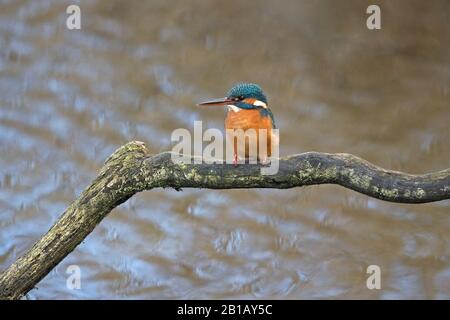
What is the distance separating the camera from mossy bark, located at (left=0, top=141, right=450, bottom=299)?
2.02 m

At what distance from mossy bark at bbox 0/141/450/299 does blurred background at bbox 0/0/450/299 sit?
230cm

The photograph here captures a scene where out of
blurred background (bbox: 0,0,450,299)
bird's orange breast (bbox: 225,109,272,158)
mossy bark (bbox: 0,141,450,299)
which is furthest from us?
blurred background (bbox: 0,0,450,299)

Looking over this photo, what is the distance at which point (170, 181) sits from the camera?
2117 millimetres

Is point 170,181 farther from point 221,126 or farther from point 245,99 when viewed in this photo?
point 221,126

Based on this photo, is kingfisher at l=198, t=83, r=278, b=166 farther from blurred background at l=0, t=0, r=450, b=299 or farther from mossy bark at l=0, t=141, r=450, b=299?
blurred background at l=0, t=0, r=450, b=299

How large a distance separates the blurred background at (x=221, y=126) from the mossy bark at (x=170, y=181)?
7.56 feet

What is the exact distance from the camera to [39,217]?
186 inches

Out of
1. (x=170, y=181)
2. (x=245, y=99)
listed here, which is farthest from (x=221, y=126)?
(x=170, y=181)

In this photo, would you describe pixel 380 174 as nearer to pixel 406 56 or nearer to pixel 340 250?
pixel 340 250

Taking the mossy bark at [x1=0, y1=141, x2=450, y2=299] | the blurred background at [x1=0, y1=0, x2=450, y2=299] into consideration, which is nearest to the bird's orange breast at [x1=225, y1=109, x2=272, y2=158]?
the mossy bark at [x1=0, y1=141, x2=450, y2=299]

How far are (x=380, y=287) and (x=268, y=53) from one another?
6.08 ft

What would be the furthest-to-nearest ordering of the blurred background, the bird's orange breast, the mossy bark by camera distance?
1. the blurred background
2. the bird's orange breast
3. the mossy bark

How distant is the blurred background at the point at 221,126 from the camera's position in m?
4.46

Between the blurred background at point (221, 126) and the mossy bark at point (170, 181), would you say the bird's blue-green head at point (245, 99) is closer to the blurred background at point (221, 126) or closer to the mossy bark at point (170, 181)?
the mossy bark at point (170, 181)
